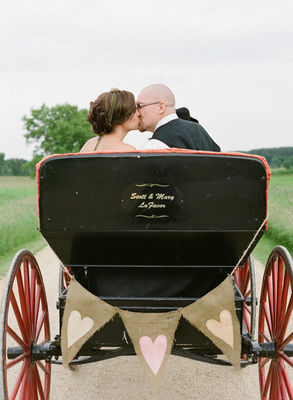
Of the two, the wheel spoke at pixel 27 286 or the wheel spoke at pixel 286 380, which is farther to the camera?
the wheel spoke at pixel 27 286

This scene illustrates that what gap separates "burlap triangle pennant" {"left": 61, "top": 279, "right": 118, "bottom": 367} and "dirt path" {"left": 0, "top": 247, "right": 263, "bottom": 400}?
0.86 meters

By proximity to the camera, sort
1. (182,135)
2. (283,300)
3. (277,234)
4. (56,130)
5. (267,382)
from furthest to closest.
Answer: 1. (56,130)
2. (277,234)
3. (182,135)
4. (267,382)
5. (283,300)

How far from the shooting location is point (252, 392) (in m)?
3.37

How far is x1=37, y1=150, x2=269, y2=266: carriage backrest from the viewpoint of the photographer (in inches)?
96.6

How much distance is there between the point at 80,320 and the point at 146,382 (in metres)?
1.18

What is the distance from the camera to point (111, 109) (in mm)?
3076

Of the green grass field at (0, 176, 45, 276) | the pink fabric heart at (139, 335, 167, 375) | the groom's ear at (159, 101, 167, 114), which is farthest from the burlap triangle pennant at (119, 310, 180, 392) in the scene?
the green grass field at (0, 176, 45, 276)

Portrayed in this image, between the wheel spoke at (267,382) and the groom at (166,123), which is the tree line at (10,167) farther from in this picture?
the wheel spoke at (267,382)

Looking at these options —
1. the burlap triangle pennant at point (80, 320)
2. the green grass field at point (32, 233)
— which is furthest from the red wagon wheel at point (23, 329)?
the green grass field at point (32, 233)

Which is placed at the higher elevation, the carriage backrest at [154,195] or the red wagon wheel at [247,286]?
the carriage backrest at [154,195]

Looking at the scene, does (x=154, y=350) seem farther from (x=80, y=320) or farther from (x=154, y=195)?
(x=154, y=195)

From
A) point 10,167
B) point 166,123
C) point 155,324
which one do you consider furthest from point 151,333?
point 10,167

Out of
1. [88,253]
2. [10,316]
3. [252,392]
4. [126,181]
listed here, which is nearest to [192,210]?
[126,181]

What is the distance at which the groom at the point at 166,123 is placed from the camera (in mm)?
3291
